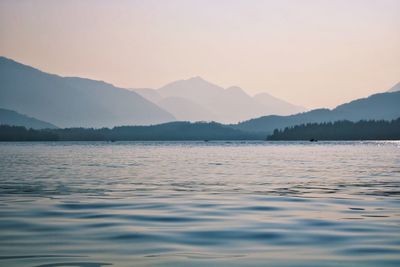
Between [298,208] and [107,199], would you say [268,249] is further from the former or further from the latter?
[107,199]

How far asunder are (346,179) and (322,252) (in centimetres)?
3087

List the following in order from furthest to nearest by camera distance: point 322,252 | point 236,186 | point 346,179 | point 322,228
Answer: point 346,179 → point 236,186 → point 322,228 → point 322,252

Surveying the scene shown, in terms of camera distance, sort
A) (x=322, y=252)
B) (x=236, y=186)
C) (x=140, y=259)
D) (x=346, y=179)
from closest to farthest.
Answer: (x=140, y=259) → (x=322, y=252) → (x=236, y=186) → (x=346, y=179)

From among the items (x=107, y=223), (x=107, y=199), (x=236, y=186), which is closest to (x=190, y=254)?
(x=107, y=223)

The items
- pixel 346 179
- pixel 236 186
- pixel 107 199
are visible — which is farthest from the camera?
pixel 346 179

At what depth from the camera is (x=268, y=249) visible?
16.3 meters

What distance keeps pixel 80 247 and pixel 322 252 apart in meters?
7.04

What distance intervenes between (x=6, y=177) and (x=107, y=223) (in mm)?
28423

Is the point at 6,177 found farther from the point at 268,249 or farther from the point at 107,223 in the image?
the point at 268,249

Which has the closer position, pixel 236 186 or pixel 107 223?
pixel 107 223

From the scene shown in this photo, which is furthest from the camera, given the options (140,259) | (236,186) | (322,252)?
(236,186)

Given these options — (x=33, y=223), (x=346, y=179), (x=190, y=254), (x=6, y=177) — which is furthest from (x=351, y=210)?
(x=6, y=177)

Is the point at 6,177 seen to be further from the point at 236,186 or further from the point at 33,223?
the point at 33,223

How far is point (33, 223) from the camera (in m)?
21.2
